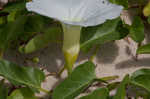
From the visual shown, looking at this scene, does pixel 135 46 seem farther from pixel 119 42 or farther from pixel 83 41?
pixel 83 41

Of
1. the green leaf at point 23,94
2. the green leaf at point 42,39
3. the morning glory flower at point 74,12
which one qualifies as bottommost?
the green leaf at point 23,94

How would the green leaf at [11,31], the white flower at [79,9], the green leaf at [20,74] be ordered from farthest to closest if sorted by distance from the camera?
the green leaf at [11,31]
the green leaf at [20,74]
the white flower at [79,9]

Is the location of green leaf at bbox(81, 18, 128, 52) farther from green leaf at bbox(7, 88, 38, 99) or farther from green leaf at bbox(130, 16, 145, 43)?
green leaf at bbox(7, 88, 38, 99)

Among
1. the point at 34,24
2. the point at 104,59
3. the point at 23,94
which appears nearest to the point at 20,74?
the point at 23,94

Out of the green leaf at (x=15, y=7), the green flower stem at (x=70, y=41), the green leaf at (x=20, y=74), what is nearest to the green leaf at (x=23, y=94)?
the green leaf at (x=20, y=74)

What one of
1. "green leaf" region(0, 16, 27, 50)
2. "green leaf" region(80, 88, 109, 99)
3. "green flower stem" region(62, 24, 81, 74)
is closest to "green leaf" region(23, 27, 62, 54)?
"green leaf" region(0, 16, 27, 50)

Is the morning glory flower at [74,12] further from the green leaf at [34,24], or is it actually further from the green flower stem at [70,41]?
the green leaf at [34,24]
